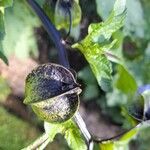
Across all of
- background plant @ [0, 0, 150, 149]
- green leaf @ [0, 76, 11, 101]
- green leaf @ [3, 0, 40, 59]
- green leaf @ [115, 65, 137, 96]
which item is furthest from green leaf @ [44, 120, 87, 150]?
green leaf @ [0, 76, 11, 101]

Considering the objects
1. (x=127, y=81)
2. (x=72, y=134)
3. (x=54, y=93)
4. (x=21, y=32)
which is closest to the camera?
(x=54, y=93)

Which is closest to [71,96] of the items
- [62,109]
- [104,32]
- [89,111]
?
[62,109]

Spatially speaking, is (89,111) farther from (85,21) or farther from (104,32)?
(104,32)

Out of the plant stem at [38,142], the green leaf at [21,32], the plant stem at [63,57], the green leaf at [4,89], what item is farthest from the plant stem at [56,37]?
the green leaf at [4,89]

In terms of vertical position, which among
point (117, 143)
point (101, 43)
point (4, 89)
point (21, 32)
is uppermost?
point (101, 43)

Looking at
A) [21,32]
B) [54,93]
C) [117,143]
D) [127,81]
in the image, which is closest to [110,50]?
[127,81]

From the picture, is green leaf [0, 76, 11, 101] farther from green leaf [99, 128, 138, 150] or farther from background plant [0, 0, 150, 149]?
green leaf [99, 128, 138, 150]

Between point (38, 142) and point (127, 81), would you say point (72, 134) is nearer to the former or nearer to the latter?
A: point (38, 142)

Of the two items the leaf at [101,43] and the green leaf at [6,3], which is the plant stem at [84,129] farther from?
the green leaf at [6,3]
